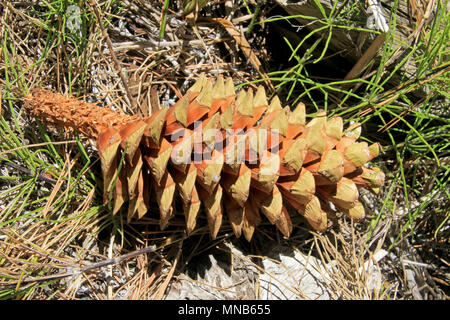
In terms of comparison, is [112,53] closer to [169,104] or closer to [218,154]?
[169,104]

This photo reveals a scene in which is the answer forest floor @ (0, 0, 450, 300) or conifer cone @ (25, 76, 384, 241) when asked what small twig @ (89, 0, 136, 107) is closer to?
forest floor @ (0, 0, 450, 300)

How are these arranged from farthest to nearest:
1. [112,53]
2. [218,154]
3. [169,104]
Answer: [169,104] < [112,53] < [218,154]

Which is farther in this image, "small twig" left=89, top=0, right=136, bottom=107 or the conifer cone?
"small twig" left=89, top=0, right=136, bottom=107

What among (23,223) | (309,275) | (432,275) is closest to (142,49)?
(23,223)

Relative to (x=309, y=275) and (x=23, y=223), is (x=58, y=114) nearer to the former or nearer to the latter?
(x=23, y=223)

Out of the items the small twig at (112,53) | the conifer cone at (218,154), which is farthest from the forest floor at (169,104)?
the conifer cone at (218,154)

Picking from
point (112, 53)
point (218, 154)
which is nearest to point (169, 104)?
point (112, 53)

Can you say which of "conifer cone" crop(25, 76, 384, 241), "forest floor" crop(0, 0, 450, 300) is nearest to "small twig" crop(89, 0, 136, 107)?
"forest floor" crop(0, 0, 450, 300)

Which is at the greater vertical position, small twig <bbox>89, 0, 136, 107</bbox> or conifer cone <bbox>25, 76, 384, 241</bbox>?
small twig <bbox>89, 0, 136, 107</bbox>

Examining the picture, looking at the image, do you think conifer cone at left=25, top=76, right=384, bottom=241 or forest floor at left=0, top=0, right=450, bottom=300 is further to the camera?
forest floor at left=0, top=0, right=450, bottom=300
